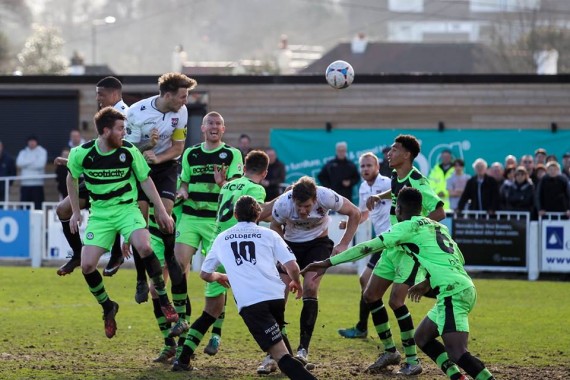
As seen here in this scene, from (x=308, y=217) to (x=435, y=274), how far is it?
8.29ft

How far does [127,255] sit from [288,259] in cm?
303

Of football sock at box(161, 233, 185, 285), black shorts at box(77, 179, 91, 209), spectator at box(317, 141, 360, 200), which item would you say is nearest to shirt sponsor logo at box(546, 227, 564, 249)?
spectator at box(317, 141, 360, 200)

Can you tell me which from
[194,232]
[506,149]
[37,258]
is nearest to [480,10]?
[506,149]

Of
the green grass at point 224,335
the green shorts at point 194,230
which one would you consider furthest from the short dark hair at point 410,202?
the green shorts at point 194,230

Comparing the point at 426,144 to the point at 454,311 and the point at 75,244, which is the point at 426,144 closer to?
the point at 75,244

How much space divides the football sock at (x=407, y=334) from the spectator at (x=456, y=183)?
39.4ft

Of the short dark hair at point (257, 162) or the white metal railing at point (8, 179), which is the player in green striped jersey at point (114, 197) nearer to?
the short dark hair at point (257, 162)

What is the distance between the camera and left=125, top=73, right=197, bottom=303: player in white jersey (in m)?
13.2

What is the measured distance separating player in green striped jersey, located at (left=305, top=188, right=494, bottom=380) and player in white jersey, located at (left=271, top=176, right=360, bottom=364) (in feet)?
4.65

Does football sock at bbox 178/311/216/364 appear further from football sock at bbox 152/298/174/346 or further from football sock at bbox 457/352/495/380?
football sock at bbox 457/352/495/380

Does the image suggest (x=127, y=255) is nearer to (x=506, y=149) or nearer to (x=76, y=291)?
(x=76, y=291)

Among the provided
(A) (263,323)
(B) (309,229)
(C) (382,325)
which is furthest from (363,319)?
(A) (263,323)

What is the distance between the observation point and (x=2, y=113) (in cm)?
3011

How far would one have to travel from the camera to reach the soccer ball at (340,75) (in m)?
17.1
